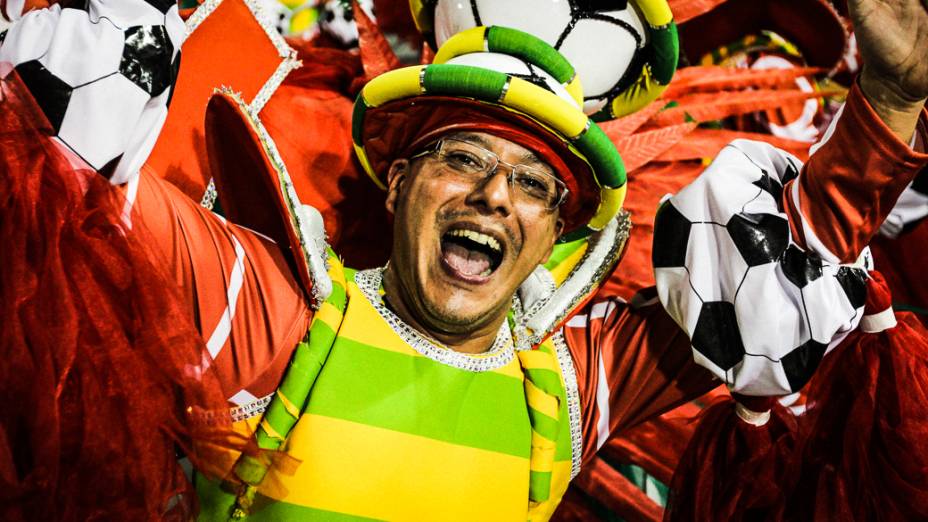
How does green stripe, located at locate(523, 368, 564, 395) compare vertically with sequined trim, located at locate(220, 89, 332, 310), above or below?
below

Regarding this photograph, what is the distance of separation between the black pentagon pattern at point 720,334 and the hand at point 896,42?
425 mm

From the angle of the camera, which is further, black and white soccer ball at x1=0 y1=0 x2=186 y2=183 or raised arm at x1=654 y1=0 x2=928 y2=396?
raised arm at x1=654 y1=0 x2=928 y2=396

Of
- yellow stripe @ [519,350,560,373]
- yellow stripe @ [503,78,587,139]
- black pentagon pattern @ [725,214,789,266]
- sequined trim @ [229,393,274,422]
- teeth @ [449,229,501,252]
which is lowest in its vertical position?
yellow stripe @ [519,350,560,373]

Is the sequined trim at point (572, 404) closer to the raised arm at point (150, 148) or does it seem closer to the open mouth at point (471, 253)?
the open mouth at point (471, 253)

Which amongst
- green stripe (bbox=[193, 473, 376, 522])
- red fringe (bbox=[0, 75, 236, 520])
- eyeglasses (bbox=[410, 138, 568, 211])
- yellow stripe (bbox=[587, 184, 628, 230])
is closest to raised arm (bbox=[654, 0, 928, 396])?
yellow stripe (bbox=[587, 184, 628, 230])

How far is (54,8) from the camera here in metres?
1.09

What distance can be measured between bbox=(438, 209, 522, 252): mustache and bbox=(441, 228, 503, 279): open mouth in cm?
2

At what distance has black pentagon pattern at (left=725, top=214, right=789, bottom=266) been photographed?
137 cm

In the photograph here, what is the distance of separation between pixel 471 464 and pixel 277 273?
0.45 metres

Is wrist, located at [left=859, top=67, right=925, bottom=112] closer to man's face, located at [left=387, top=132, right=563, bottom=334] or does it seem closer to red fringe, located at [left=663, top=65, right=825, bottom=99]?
man's face, located at [left=387, top=132, right=563, bottom=334]

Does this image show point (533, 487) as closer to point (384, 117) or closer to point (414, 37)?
point (384, 117)

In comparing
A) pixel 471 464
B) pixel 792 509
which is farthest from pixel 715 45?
pixel 471 464

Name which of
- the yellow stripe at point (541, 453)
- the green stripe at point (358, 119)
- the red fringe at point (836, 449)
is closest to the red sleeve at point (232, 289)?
the green stripe at point (358, 119)

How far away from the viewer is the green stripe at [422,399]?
1.34 meters
